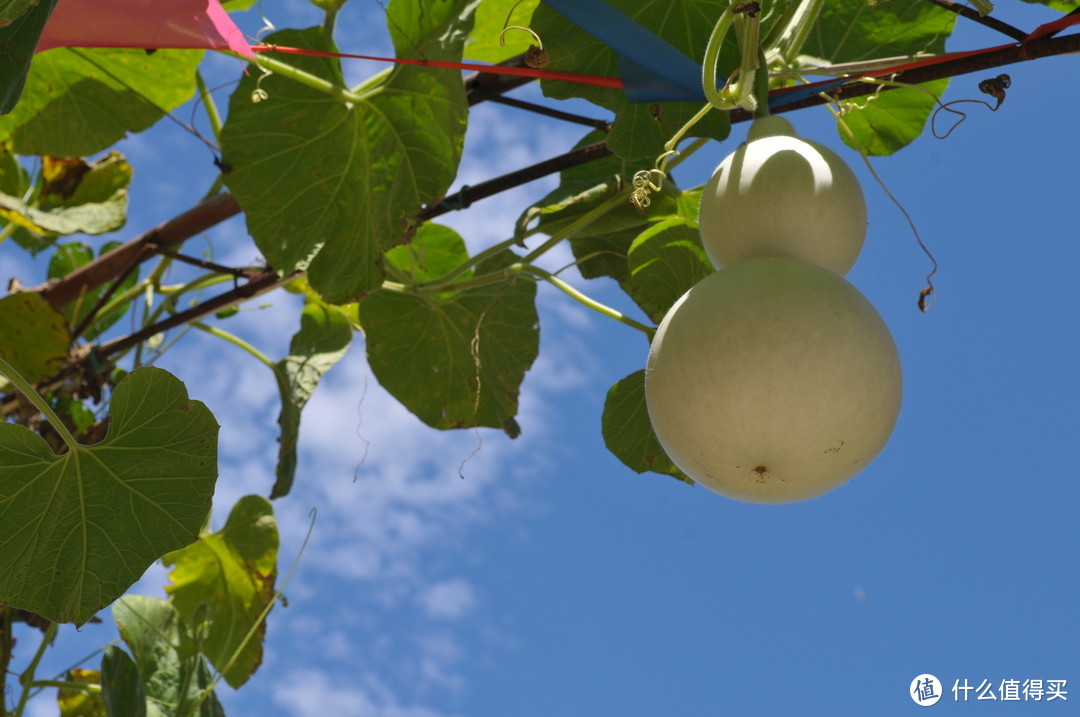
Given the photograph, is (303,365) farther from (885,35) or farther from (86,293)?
(885,35)

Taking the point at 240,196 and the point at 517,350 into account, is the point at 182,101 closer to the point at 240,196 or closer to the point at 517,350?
the point at 240,196

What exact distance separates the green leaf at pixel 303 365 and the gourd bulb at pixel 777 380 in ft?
3.82

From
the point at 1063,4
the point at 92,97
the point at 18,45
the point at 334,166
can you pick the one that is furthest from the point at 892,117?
the point at 92,97

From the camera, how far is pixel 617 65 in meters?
1.13

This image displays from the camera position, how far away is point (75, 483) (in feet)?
3.59

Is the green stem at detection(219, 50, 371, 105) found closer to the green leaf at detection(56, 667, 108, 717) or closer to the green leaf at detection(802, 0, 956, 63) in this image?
the green leaf at detection(802, 0, 956, 63)

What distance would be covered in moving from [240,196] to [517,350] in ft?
1.81

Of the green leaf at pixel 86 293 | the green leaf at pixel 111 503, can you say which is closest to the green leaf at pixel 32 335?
the green leaf at pixel 86 293

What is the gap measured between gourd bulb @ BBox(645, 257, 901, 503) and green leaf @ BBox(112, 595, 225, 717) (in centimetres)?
116

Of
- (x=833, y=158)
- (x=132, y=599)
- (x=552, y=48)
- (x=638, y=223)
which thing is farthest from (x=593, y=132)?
(x=132, y=599)

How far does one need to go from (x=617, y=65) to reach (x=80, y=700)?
1709 mm

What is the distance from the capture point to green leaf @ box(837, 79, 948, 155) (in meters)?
1.38

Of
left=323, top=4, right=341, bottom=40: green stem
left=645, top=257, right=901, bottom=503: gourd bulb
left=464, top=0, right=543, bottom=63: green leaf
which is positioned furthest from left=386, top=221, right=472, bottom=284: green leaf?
left=645, top=257, right=901, bottom=503: gourd bulb

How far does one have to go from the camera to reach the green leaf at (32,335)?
1.78 metres
